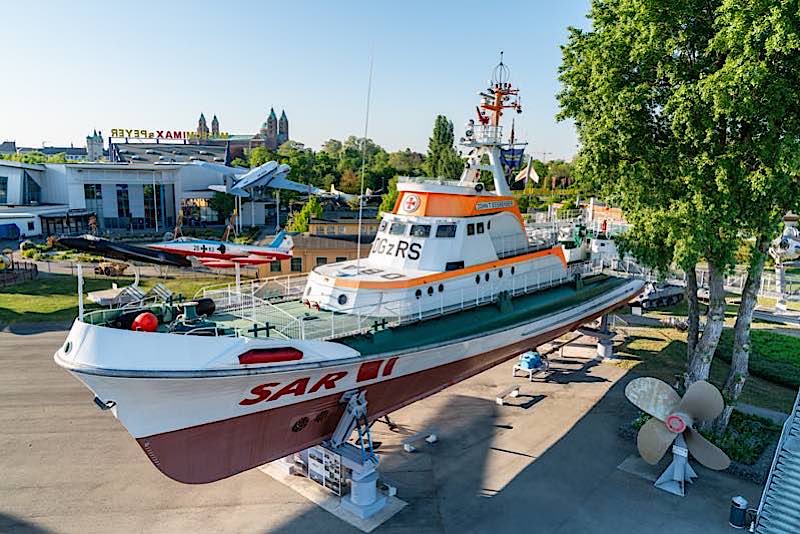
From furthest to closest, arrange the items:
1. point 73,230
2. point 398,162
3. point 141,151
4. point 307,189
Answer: point 398,162, point 141,151, point 307,189, point 73,230

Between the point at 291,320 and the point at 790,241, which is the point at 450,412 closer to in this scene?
the point at 291,320

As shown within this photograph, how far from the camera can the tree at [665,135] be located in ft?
48.4

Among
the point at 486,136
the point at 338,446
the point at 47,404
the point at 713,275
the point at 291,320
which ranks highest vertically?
the point at 486,136

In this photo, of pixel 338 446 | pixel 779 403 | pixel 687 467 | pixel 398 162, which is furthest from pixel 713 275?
pixel 398 162

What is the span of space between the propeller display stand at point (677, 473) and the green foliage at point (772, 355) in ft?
34.9

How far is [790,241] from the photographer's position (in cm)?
3416

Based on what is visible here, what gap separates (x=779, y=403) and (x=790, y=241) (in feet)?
63.3

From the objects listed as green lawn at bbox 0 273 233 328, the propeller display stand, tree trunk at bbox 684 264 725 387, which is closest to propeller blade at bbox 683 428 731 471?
the propeller display stand

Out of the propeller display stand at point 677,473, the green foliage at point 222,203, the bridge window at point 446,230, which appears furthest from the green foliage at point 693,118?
the green foliage at point 222,203

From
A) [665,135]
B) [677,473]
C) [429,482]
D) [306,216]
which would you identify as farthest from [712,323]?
[306,216]

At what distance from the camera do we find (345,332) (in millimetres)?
14547

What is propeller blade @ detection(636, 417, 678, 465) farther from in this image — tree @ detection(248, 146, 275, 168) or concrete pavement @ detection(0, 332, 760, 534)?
tree @ detection(248, 146, 275, 168)

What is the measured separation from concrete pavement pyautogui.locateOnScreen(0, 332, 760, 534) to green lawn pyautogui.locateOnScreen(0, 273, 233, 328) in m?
11.8

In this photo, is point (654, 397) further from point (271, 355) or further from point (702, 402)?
point (271, 355)
